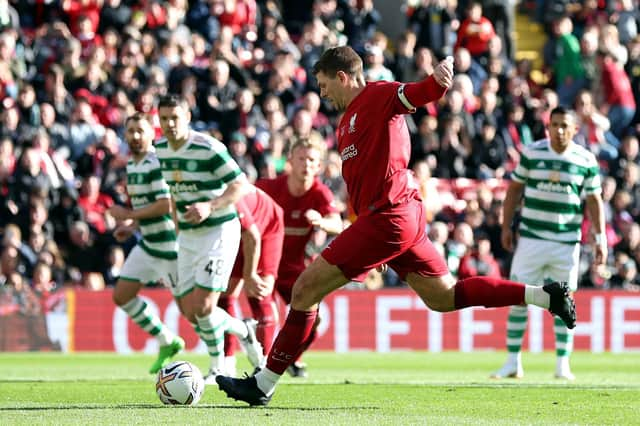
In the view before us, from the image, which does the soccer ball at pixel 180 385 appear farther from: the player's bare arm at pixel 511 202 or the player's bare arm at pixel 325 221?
the player's bare arm at pixel 511 202

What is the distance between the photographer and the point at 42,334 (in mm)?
17438

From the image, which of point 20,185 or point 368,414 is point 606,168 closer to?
point 20,185

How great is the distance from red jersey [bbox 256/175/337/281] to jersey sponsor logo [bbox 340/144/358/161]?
12.1 feet

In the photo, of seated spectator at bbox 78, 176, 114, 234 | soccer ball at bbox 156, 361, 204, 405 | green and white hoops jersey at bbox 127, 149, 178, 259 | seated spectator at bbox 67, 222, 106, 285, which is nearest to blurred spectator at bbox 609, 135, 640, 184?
seated spectator at bbox 78, 176, 114, 234

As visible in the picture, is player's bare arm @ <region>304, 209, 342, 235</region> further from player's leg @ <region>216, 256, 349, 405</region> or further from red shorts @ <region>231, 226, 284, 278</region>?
player's leg @ <region>216, 256, 349, 405</region>

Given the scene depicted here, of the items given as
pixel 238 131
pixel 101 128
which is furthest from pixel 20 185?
pixel 238 131

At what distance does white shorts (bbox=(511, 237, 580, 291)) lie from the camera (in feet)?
40.8

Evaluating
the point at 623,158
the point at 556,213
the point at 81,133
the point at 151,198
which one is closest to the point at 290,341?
the point at 151,198

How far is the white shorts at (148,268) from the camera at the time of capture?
1243 centimetres

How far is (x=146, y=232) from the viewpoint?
12422 millimetres

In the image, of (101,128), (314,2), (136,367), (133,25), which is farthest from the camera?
(314,2)

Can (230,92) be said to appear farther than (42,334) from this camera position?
Yes

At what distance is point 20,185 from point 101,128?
1656 mm

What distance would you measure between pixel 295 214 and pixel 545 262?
239 cm
